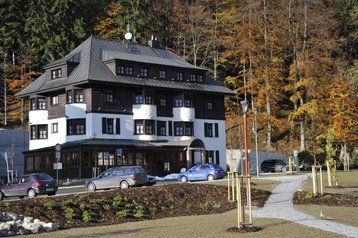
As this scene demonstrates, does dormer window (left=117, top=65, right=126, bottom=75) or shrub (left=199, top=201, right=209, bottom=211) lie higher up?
dormer window (left=117, top=65, right=126, bottom=75)

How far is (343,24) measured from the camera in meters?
81.5

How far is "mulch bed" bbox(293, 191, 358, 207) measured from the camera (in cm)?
2428

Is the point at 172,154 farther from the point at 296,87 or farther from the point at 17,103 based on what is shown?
the point at 17,103

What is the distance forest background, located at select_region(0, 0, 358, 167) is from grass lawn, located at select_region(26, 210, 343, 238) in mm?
45454

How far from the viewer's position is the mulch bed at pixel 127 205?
20219mm

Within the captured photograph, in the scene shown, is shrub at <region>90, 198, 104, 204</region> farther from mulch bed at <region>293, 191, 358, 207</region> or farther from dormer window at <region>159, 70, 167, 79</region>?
dormer window at <region>159, 70, 167, 79</region>

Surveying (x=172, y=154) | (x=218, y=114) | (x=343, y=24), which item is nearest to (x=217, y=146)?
(x=218, y=114)

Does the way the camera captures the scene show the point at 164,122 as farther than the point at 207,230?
Yes

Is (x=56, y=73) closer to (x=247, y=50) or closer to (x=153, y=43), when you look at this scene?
(x=153, y=43)

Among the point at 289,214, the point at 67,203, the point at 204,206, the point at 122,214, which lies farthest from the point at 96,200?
the point at 289,214

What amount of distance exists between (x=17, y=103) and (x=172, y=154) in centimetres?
2548

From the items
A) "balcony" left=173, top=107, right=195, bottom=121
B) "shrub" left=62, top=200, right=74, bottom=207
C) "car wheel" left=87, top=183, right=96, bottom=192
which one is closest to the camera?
"shrub" left=62, top=200, right=74, bottom=207

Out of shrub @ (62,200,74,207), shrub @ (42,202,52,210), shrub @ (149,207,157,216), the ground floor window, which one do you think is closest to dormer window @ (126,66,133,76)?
the ground floor window

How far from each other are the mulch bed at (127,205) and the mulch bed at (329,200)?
70.6 inches
